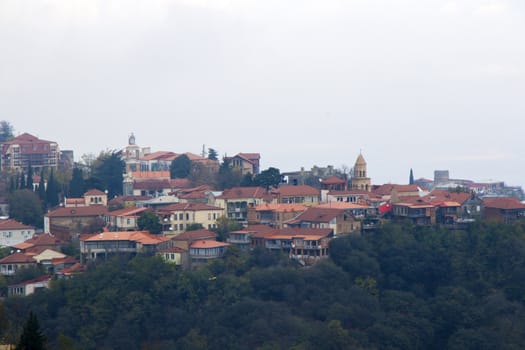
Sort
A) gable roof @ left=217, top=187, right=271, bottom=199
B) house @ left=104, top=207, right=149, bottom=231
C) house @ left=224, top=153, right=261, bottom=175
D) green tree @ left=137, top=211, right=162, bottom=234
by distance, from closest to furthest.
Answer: green tree @ left=137, top=211, right=162, bottom=234 → house @ left=104, top=207, right=149, bottom=231 → gable roof @ left=217, top=187, right=271, bottom=199 → house @ left=224, top=153, right=261, bottom=175

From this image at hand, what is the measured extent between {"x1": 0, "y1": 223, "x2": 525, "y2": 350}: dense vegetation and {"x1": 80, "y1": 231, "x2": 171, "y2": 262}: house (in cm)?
139

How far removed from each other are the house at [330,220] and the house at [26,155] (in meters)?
27.0

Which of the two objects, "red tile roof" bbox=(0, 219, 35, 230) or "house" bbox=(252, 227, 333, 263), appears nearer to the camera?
"house" bbox=(252, 227, 333, 263)

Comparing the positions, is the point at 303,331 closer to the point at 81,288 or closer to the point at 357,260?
the point at 357,260

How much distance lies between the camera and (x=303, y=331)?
159ft

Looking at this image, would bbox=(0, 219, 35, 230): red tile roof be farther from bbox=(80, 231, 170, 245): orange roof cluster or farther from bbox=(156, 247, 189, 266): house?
bbox=(156, 247, 189, 266): house

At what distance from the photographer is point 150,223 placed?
56.9 m

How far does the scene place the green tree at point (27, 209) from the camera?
64188mm

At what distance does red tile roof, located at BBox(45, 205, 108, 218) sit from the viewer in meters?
60.6

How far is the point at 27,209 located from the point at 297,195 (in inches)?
611

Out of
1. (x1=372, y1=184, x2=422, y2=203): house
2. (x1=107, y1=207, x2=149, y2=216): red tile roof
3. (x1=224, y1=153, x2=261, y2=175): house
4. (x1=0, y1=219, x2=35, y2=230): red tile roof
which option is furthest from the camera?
(x1=224, y1=153, x2=261, y2=175): house

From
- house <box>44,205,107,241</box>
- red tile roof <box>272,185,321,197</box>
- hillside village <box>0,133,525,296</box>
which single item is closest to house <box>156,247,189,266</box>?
hillside village <box>0,133,525,296</box>

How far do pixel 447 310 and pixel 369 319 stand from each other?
370cm

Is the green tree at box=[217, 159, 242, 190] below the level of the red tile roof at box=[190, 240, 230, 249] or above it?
above
